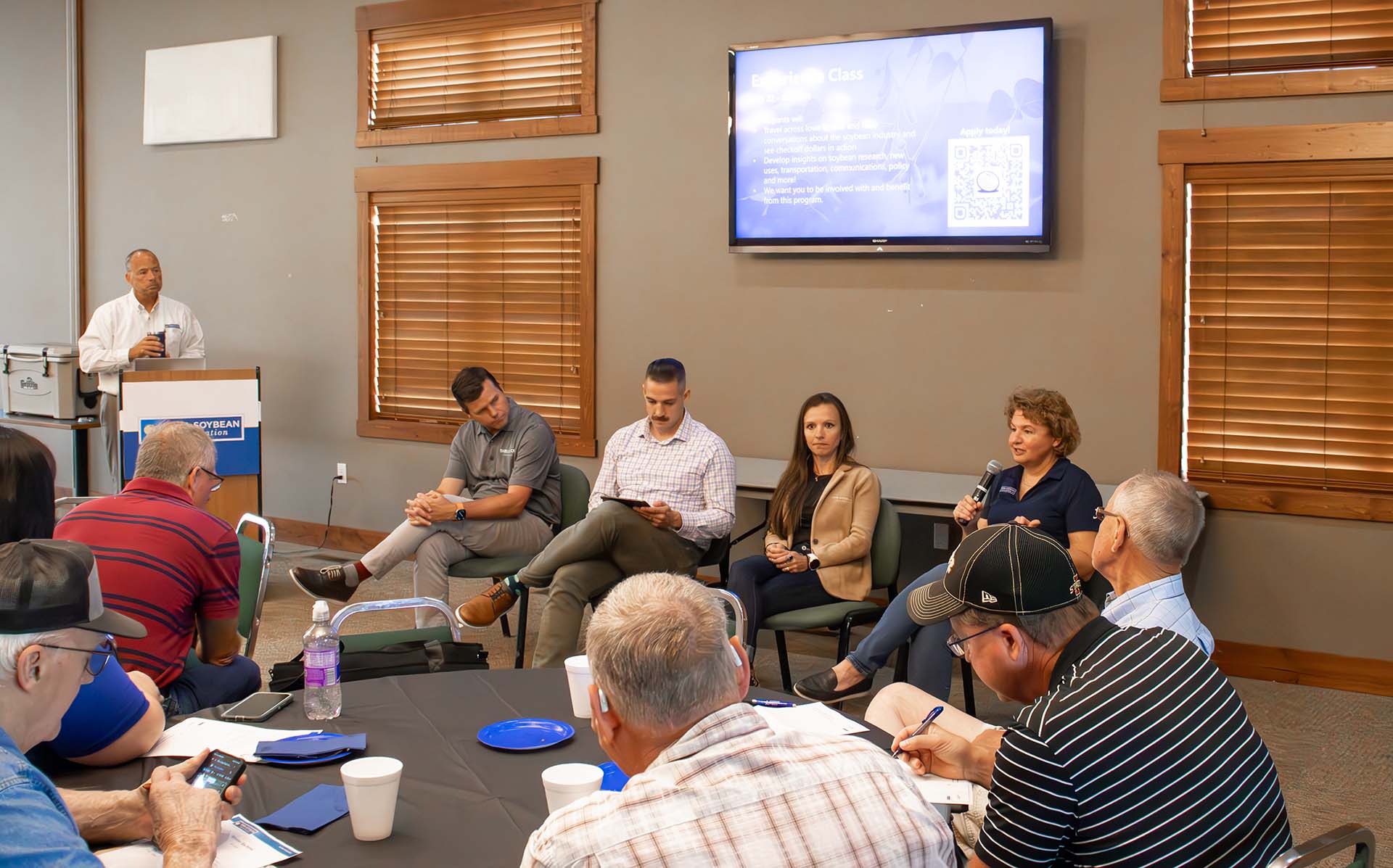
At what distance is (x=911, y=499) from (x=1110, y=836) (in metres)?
2.98

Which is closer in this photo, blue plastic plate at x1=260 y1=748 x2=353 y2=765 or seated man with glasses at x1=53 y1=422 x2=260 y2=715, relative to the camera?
blue plastic plate at x1=260 y1=748 x2=353 y2=765

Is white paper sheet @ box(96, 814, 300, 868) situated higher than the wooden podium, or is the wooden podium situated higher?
the wooden podium

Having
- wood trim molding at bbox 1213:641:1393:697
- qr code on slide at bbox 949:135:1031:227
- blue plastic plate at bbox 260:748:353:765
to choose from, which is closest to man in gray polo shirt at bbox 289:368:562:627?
qr code on slide at bbox 949:135:1031:227

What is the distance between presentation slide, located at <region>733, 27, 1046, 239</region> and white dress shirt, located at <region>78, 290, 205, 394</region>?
3.43 metres

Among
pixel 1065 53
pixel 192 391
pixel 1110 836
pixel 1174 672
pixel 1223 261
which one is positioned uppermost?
pixel 1065 53

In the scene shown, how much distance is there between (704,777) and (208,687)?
1963 millimetres

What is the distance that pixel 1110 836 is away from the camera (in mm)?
1625

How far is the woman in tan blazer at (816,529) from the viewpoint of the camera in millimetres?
4203

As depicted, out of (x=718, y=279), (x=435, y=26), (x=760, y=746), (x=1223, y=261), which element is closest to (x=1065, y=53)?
(x=1223, y=261)

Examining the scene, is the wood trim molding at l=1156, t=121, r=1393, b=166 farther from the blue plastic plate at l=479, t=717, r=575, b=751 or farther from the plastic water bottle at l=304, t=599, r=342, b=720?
the plastic water bottle at l=304, t=599, r=342, b=720

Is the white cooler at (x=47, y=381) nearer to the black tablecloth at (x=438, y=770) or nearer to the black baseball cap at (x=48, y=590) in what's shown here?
the black tablecloth at (x=438, y=770)

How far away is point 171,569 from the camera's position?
8.77ft

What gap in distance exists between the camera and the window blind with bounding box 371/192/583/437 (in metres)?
6.16

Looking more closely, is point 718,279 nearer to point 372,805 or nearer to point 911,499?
point 911,499
